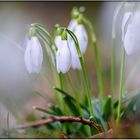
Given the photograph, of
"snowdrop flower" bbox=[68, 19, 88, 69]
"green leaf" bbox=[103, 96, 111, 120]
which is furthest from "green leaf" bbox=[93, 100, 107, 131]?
"snowdrop flower" bbox=[68, 19, 88, 69]

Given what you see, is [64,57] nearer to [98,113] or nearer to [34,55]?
[34,55]

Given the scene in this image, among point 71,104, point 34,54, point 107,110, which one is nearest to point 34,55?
point 34,54

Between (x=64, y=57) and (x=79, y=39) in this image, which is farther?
(x=79, y=39)

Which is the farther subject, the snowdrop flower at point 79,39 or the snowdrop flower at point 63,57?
the snowdrop flower at point 79,39

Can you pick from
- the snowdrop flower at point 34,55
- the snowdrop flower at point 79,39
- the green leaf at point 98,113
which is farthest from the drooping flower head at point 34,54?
the green leaf at point 98,113

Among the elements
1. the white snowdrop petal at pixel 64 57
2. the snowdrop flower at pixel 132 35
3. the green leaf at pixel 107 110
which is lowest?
the green leaf at pixel 107 110

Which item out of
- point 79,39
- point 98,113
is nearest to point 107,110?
A: point 98,113

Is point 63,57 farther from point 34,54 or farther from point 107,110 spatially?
point 107,110

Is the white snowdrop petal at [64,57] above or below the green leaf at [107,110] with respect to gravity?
above

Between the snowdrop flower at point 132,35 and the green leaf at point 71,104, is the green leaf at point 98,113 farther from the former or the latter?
the snowdrop flower at point 132,35

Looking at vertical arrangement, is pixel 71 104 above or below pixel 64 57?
below
